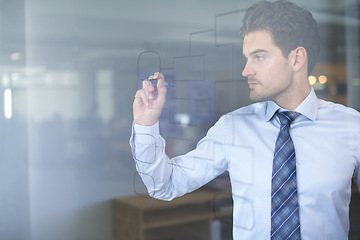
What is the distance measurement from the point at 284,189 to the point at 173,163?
0.40 meters

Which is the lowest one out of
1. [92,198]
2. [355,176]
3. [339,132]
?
[92,198]

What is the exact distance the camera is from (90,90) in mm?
1763

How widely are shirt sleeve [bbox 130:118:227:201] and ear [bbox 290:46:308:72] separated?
347 mm

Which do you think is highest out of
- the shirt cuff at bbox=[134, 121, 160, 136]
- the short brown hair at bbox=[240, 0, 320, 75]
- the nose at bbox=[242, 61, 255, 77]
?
the short brown hair at bbox=[240, 0, 320, 75]

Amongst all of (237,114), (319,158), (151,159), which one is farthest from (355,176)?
(151,159)

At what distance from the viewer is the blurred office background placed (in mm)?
1668

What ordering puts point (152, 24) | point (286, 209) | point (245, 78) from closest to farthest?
1. point (286, 209)
2. point (245, 78)
3. point (152, 24)

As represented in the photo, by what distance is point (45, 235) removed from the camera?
176 cm

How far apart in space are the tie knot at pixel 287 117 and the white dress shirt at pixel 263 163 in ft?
0.05

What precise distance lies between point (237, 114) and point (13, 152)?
0.91 m

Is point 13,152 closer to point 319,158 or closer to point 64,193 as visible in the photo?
point 64,193

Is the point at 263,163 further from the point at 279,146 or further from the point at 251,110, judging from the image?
the point at 251,110

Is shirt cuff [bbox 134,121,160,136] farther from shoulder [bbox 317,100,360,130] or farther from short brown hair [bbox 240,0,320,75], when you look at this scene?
shoulder [bbox 317,100,360,130]

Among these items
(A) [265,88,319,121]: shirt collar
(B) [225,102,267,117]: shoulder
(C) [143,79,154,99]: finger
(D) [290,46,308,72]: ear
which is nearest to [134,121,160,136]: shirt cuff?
(C) [143,79,154,99]: finger
